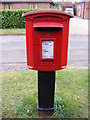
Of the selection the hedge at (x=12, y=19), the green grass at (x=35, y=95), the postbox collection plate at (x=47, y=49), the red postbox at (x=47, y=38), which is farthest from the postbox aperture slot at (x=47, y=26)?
the hedge at (x=12, y=19)

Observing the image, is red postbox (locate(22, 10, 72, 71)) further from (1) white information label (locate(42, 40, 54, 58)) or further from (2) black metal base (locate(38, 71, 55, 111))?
(2) black metal base (locate(38, 71, 55, 111))

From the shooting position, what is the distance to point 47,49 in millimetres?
2330

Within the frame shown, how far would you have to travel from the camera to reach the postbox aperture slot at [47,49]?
2314 millimetres

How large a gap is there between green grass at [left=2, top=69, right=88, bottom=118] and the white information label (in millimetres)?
979

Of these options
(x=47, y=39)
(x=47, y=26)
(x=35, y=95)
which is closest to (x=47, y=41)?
(x=47, y=39)

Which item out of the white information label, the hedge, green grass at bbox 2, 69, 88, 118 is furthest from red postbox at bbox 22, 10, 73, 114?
the hedge

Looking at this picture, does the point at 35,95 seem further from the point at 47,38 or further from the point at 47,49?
the point at 47,38

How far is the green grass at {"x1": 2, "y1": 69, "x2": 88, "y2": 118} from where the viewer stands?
9.41 ft

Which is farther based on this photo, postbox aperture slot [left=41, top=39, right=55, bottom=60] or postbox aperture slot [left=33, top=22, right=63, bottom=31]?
postbox aperture slot [left=41, top=39, right=55, bottom=60]

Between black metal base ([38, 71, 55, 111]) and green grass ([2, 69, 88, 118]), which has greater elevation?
black metal base ([38, 71, 55, 111])

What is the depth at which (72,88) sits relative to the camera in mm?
3729

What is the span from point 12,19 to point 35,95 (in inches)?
487

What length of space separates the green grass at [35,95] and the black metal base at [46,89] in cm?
17

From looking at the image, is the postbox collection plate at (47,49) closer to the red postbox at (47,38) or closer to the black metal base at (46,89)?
the red postbox at (47,38)
